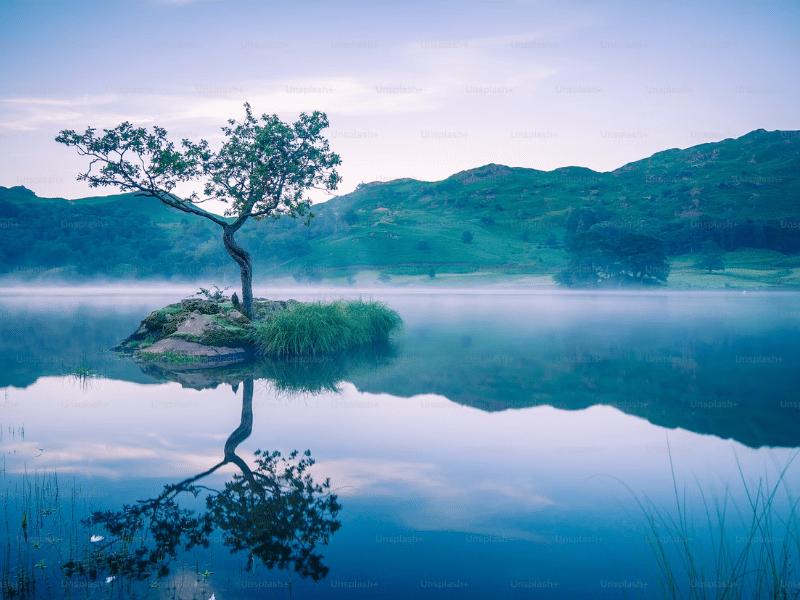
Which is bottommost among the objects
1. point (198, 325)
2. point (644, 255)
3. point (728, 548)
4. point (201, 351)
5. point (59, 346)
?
point (728, 548)

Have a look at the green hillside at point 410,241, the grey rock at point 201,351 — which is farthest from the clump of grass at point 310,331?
the green hillside at point 410,241

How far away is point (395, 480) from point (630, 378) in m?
10.2

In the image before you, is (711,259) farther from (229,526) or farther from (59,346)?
(229,526)

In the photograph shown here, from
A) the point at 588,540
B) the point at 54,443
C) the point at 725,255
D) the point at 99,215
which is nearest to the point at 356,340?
the point at 54,443

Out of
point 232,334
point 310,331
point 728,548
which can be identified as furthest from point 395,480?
point 232,334

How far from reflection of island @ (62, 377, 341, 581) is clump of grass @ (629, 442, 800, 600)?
317 cm

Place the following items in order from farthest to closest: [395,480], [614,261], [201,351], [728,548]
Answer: [614,261] < [201,351] < [395,480] < [728,548]

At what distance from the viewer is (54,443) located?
8.69m

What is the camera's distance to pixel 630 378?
49.5ft

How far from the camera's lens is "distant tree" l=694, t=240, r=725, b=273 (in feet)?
334

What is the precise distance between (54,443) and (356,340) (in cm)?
1410

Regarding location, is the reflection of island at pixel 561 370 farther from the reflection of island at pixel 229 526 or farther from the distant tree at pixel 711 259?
the distant tree at pixel 711 259

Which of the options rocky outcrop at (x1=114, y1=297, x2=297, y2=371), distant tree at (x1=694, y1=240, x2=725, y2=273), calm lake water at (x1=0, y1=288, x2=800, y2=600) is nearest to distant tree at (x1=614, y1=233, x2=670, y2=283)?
distant tree at (x1=694, y1=240, x2=725, y2=273)

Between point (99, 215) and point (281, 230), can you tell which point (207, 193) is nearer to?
point (281, 230)
